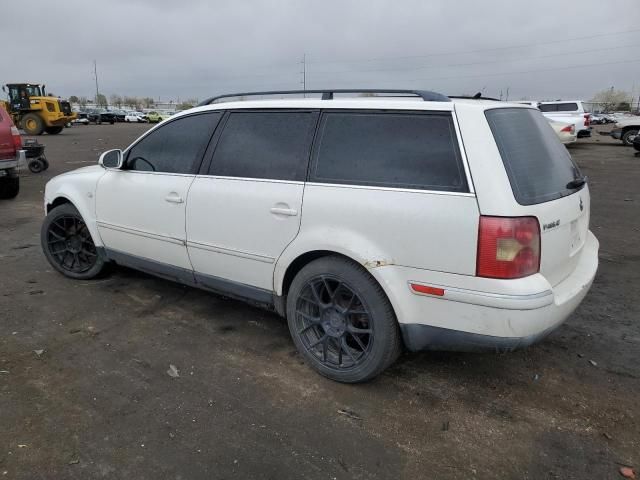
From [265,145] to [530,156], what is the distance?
1699mm

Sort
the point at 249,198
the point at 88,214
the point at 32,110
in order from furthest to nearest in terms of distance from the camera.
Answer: the point at 32,110 < the point at 88,214 < the point at 249,198

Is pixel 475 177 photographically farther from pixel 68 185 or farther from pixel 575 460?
pixel 68 185

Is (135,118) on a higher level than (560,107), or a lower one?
higher

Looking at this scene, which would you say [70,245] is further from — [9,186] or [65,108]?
[65,108]

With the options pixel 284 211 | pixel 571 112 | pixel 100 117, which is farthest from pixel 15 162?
pixel 100 117

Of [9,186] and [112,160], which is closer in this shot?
[112,160]

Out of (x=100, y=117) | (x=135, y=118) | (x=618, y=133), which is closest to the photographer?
(x=618, y=133)

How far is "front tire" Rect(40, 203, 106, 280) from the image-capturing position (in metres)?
4.85

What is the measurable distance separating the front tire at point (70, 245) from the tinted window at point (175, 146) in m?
1.03

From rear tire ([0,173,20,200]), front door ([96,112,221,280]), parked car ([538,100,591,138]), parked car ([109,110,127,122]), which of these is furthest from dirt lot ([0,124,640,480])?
parked car ([109,110,127,122])

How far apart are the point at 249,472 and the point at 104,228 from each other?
2.89 metres

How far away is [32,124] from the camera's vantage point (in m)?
29.8

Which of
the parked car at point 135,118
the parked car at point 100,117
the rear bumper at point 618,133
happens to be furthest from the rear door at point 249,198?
the parked car at point 135,118

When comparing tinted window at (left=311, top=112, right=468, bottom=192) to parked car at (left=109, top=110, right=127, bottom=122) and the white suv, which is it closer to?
the white suv
